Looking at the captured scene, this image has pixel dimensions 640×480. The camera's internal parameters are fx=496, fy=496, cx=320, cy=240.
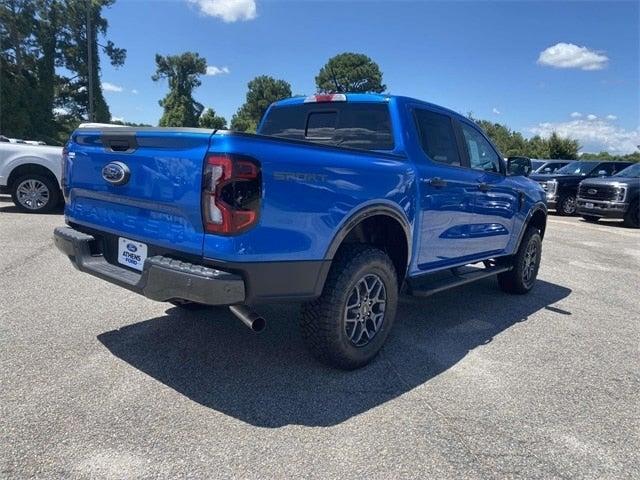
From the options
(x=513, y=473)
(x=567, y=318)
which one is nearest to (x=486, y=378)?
(x=513, y=473)

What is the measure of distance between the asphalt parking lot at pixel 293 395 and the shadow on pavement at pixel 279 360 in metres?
0.01

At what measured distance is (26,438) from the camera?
2.39 meters

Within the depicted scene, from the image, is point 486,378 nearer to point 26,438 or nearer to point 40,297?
point 26,438

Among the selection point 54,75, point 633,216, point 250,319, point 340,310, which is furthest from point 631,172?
point 54,75

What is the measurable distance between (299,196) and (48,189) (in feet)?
27.1

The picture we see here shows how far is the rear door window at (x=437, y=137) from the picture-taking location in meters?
4.06

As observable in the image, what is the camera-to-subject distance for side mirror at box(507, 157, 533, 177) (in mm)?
5422

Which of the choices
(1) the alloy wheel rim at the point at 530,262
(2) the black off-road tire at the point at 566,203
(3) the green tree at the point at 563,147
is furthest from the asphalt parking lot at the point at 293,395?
(3) the green tree at the point at 563,147

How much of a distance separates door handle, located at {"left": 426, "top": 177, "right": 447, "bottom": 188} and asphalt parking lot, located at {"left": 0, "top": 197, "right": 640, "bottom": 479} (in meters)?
1.28

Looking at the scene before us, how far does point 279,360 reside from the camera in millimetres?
3498

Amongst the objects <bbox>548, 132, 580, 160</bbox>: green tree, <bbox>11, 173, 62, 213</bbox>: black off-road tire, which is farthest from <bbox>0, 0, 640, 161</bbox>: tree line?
<bbox>11, 173, 62, 213</bbox>: black off-road tire

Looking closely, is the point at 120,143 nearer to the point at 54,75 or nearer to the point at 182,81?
the point at 54,75

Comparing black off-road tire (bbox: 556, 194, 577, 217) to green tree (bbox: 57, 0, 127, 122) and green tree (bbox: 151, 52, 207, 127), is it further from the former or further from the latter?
green tree (bbox: 151, 52, 207, 127)

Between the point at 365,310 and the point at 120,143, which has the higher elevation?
the point at 120,143
